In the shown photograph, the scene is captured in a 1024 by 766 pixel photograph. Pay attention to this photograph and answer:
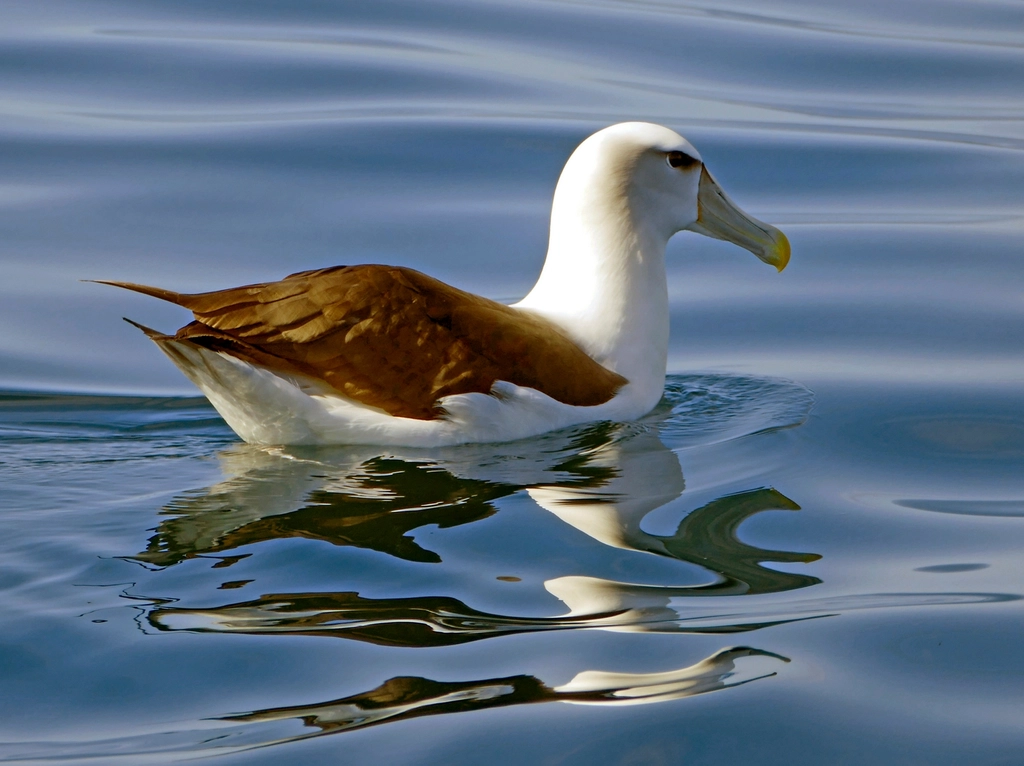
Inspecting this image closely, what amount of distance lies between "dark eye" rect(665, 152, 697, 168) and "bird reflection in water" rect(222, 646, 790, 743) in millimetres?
3308

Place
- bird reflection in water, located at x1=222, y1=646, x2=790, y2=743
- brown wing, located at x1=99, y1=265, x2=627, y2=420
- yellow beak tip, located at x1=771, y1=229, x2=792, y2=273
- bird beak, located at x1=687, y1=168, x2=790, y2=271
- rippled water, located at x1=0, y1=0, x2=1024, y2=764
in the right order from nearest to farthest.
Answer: bird reflection in water, located at x1=222, y1=646, x2=790, y2=743 < rippled water, located at x1=0, y1=0, x2=1024, y2=764 < brown wing, located at x1=99, y1=265, x2=627, y2=420 < bird beak, located at x1=687, y1=168, x2=790, y2=271 < yellow beak tip, located at x1=771, y1=229, x2=792, y2=273

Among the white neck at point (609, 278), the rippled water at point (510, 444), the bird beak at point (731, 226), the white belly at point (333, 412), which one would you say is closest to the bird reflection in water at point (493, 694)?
the rippled water at point (510, 444)

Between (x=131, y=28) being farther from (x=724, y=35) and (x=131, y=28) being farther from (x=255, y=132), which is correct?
(x=724, y=35)

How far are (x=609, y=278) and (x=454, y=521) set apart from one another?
72.7 inches

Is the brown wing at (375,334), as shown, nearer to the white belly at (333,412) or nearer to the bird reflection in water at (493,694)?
the white belly at (333,412)

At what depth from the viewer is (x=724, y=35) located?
46.9 feet

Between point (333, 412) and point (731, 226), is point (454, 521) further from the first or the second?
point (731, 226)

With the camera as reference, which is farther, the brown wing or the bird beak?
the bird beak

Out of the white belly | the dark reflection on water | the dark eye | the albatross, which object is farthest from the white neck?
the white belly

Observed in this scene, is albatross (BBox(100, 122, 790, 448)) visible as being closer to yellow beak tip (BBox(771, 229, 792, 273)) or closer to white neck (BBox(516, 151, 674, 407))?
white neck (BBox(516, 151, 674, 407))

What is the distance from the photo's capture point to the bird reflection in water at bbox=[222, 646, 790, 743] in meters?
3.87

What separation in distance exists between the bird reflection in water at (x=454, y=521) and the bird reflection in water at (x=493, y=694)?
31 cm

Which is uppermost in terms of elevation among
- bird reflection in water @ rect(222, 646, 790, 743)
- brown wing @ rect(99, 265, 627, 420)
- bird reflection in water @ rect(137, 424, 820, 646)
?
brown wing @ rect(99, 265, 627, 420)

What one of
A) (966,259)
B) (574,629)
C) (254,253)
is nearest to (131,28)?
(254,253)
